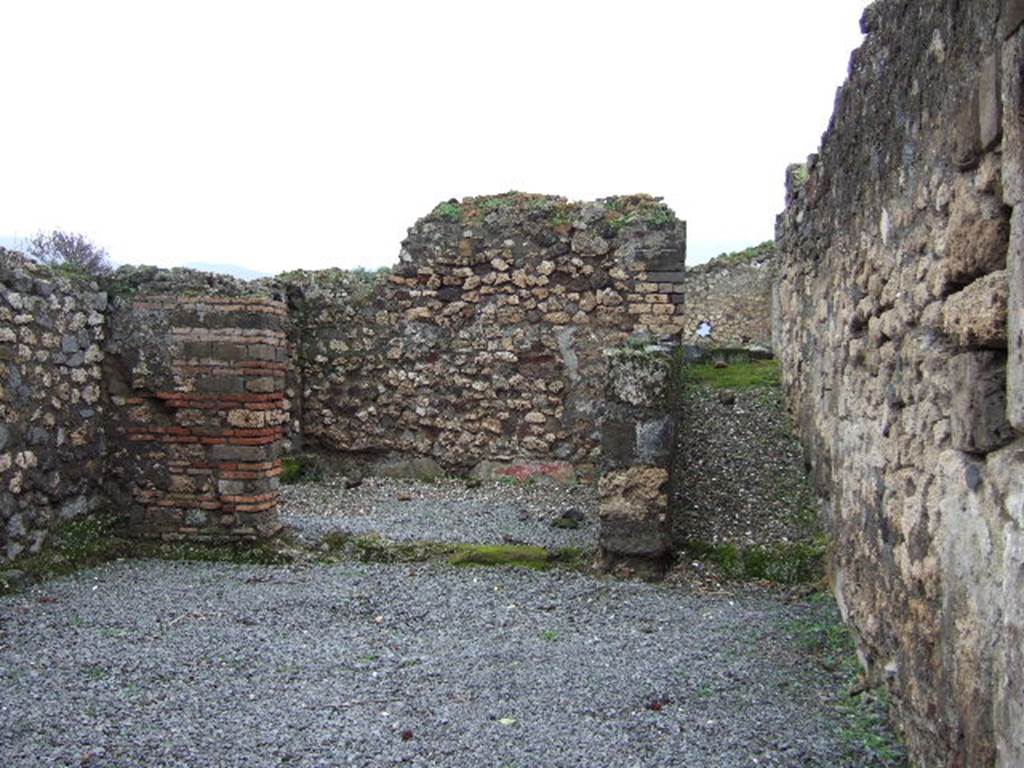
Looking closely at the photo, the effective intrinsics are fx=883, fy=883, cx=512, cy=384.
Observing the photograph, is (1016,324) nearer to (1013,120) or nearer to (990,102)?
(1013,120)

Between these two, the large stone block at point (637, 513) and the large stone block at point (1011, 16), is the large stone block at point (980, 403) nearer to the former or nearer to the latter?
the large stone block at point (1011, 16)

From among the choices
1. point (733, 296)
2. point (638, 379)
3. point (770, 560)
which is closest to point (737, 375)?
point (638, 379)

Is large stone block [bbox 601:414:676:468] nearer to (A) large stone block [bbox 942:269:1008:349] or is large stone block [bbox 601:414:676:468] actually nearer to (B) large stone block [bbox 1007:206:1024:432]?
(A) large stone block [bbox 942:269:1008:349]

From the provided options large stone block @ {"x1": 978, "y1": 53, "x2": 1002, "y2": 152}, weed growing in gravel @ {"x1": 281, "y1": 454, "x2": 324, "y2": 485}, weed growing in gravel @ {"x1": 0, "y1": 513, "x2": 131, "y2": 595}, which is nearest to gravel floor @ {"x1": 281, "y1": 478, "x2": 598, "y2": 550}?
weed growing in gravel @ {"x1": 281, "y1": 454, "x2": 324, "y2": 485}

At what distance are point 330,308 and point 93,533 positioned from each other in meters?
4.77

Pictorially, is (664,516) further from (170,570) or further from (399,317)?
(399,317)

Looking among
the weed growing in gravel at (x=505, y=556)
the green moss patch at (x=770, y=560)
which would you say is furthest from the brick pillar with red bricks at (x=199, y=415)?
the green moss patch at (x=770, y=560)

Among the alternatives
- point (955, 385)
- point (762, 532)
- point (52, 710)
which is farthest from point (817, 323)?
point (52, 710)

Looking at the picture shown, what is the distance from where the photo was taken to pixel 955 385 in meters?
2.81

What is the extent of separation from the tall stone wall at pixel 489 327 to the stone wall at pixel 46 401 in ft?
12.7

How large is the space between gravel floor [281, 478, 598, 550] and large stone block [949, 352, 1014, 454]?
15.5ft

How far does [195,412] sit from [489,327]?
4.38 m

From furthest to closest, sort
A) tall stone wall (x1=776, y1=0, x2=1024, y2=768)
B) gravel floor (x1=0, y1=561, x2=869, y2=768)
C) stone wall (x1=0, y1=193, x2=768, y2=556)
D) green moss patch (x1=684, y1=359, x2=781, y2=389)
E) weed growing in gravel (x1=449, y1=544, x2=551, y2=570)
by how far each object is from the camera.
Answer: stone wall (x1=0, y1=193, x2=768, y2=556) < green moss patch (x1=684, y1=359, x2=781, y2=389) < weed growing in gravel (x1=449, y1=544, x2=551, y2=570) < gravel floor (x1=0, y1=561, x2=869, y2=768) < tall stone wall (x1=776, y1=0, x2=1024, y2=768)

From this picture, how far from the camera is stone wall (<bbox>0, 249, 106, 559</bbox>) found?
6.32 meters
